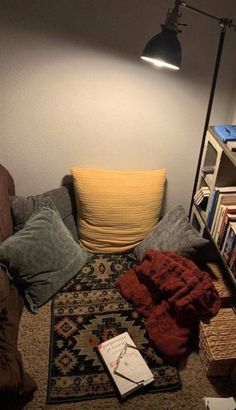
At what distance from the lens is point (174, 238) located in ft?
6.04

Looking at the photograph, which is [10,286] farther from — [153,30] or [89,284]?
[153,30]

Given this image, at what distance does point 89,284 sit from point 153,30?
4.49 feet

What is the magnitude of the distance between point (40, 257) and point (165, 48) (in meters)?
1.13

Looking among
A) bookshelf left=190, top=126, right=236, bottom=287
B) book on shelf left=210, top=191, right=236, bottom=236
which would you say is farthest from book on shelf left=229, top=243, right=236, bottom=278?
book on shelf left=210, top=191, right=236, bottom=236

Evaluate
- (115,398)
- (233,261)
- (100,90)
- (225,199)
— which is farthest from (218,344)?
(100,90)

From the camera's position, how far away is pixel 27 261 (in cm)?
167

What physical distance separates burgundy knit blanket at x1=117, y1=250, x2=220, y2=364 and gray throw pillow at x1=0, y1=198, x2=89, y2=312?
327 mm

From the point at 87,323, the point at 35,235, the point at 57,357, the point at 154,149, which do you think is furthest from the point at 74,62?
the point at 57,357

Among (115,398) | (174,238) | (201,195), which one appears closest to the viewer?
(115,398)

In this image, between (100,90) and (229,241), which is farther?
(100,90)

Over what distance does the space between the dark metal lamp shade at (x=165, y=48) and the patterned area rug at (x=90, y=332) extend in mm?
1106

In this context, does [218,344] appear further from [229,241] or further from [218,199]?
[218,199]

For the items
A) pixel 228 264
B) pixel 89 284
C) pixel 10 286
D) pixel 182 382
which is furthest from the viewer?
pixel 89 284

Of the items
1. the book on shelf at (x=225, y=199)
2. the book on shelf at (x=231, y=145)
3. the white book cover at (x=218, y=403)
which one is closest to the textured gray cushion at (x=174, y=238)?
the book on shelf at (x=225, y=199)
